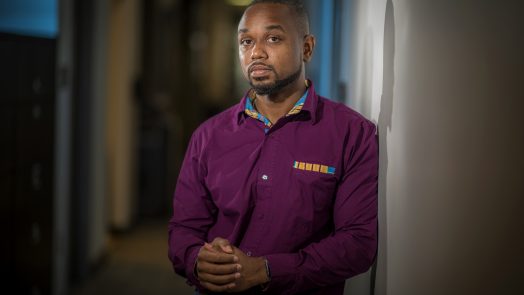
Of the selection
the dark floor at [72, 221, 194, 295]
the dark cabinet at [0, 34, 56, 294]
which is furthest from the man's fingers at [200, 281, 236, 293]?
the dark floor at [72, 221, 194, 295]

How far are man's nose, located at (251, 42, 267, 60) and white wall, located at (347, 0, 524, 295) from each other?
11.6 inches

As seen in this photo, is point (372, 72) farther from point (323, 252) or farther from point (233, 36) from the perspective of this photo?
point (233, 36)

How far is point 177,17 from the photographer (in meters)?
9.51

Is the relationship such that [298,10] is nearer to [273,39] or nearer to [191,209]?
[273,39]

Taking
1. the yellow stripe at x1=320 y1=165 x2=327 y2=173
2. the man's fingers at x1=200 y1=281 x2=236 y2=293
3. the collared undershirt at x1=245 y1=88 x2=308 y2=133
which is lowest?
the man's fingers at x1=200 y1=281 x2=236 y2=293

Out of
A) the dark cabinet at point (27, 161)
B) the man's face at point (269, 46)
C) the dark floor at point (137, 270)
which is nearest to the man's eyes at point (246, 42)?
the man's face at point (269, 46)

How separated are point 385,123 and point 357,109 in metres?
0.42

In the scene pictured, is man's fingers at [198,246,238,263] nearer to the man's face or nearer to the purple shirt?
the purple shirt

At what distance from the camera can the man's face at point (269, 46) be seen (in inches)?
58.9

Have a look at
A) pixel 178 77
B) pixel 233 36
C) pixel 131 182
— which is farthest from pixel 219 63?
pixel 131 182

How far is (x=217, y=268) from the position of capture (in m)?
1.43

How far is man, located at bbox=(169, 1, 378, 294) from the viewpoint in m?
1.44

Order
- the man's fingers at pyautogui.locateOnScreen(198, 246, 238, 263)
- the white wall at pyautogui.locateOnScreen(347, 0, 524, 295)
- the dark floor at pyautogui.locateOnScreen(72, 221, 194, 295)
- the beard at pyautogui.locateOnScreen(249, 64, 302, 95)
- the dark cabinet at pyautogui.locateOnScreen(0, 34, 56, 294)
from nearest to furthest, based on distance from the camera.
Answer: the white wall at pyautogui.locateOnScreen(347, 0, 524, 295) < the man's fingers at pyautogui.locateOnScreen(198, 246, 238, 263) < the beard at pyautogui.locateOnScreen(249, 64, 302, 95) < the dark cabinet at pyautogui.locateOnScreen(0, 34, 56, 294) < the dark floor at pyautogui.locateOnScreen(72, 221, 194, 295)

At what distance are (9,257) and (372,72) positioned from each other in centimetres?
177
